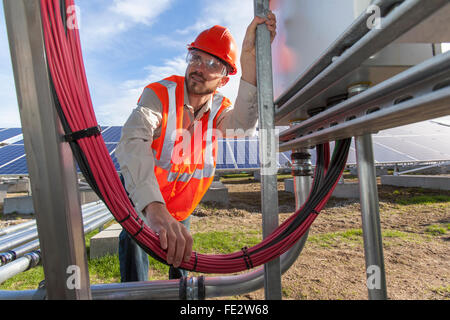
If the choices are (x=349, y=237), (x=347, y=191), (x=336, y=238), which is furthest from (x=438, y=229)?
(x=347, y=191)

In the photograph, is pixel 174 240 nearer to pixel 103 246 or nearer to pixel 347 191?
pixel 103 246

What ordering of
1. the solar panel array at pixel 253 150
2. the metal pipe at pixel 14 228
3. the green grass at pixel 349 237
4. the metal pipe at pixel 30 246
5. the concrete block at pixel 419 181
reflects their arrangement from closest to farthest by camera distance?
the metal pipe at pixel 30 246 → the metal pipe at pixel 14 228 → the green grass at pixel 349 237 → the solar panel array at pixel 253 150 → the concrete block at pixel 419 181

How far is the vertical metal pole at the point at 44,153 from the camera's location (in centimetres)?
70

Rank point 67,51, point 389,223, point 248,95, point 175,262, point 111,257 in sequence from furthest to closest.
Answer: point 389,223 → point 111,257 → point 248,95 → point 175,262 → point 67,51

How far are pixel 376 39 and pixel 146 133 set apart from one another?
98cm

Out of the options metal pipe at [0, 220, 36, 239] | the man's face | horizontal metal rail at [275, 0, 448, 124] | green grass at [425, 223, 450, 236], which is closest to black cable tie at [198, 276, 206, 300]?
horizontal metal rail at [275, 0, 448, 124]

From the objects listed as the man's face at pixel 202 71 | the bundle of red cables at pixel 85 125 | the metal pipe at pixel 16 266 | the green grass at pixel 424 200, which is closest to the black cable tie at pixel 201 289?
the bundle of red cables at pixel 85 125

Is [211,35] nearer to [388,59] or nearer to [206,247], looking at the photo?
[388,59]

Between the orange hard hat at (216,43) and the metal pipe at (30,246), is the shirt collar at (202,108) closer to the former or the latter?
the orange hard hat at (216,43)

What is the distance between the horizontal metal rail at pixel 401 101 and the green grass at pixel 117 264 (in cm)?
261

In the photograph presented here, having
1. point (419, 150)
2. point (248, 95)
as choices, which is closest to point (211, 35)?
point (248, 95)

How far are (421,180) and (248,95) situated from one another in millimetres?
7867

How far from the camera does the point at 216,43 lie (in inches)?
67.2

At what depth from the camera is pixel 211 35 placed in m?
1.72
